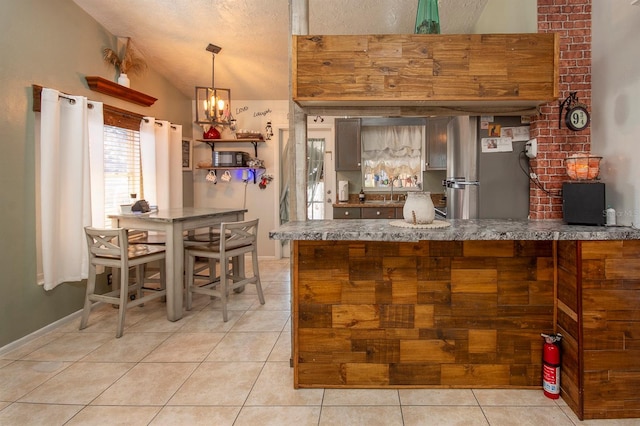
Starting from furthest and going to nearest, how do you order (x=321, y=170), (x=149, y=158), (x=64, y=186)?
(x=321, y=170) → (x=149, y=158) → (x=64, y=186)

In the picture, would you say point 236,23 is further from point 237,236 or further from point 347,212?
point 347,212

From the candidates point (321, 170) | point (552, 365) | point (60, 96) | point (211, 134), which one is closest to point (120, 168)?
point (60, 96)

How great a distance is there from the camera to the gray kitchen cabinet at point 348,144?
491 centimetres

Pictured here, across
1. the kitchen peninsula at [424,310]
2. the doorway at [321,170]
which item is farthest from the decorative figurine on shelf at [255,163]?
the kitchen peninsula at [424,310]

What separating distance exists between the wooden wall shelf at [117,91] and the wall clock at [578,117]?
3769mm

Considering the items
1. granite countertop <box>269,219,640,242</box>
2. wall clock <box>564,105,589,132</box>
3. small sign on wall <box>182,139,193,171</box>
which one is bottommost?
granite countertop <box>269,219,640,242</box>

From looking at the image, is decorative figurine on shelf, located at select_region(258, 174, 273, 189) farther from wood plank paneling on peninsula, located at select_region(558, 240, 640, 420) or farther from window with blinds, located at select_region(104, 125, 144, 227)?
wood plank paneling on peninsula, located at select_region(558, 240, 640, 420)

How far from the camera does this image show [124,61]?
3783mm

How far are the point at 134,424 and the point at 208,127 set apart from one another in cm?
431

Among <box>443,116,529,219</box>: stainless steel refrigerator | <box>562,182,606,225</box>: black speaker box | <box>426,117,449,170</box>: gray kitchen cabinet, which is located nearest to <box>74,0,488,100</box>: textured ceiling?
<box>426,117,449,170</box>: gray kitchen cabinet

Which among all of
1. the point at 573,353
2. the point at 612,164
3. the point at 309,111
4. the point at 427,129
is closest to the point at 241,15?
the point at 309,111

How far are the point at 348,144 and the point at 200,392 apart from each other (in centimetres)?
364

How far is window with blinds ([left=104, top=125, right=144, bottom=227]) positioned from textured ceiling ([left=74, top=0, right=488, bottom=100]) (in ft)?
3.32

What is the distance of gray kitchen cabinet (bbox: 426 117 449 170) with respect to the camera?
4.59m
